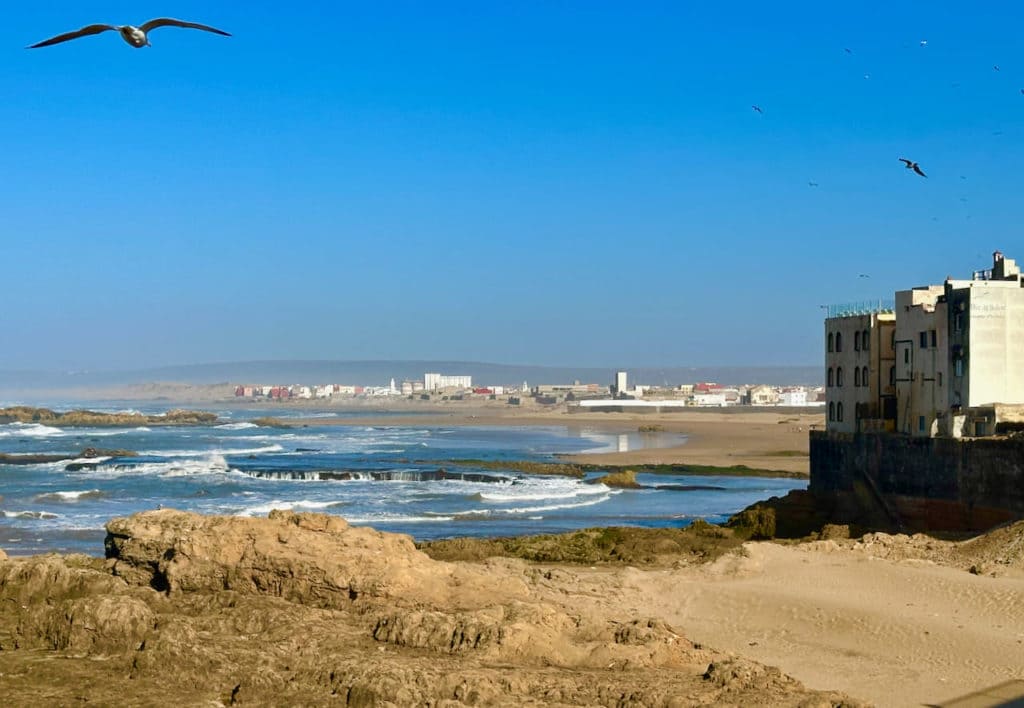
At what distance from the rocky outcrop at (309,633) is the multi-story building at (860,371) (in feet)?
74.1

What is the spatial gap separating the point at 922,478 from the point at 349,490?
2312 centimetres

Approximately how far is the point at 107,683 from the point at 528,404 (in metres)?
160

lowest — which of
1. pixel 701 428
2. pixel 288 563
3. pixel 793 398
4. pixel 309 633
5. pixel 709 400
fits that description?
pixel 701 428

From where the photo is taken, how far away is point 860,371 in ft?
127

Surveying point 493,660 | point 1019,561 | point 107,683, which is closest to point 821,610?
point 1019,561

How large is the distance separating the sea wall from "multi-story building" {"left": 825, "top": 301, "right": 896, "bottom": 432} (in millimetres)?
680

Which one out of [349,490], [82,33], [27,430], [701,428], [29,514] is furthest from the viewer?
[701,428]

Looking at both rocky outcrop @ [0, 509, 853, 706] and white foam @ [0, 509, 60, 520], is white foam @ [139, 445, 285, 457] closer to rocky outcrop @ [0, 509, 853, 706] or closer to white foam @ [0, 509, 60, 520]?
white foam @ [0, 509, 60, 520]

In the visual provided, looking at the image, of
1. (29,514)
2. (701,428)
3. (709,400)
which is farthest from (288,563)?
(709,400)

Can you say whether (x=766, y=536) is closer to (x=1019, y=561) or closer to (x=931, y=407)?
(x=931, y=407)

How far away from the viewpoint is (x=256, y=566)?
16.4 meters

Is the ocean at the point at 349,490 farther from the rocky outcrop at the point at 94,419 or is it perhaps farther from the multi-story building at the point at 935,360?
the rocky outcrop at the point at 94,419

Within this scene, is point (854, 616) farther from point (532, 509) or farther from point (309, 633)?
point (532, 509)

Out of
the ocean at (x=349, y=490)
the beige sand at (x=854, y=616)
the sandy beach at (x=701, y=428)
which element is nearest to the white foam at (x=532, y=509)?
the ocean at (x=349, y=490)
